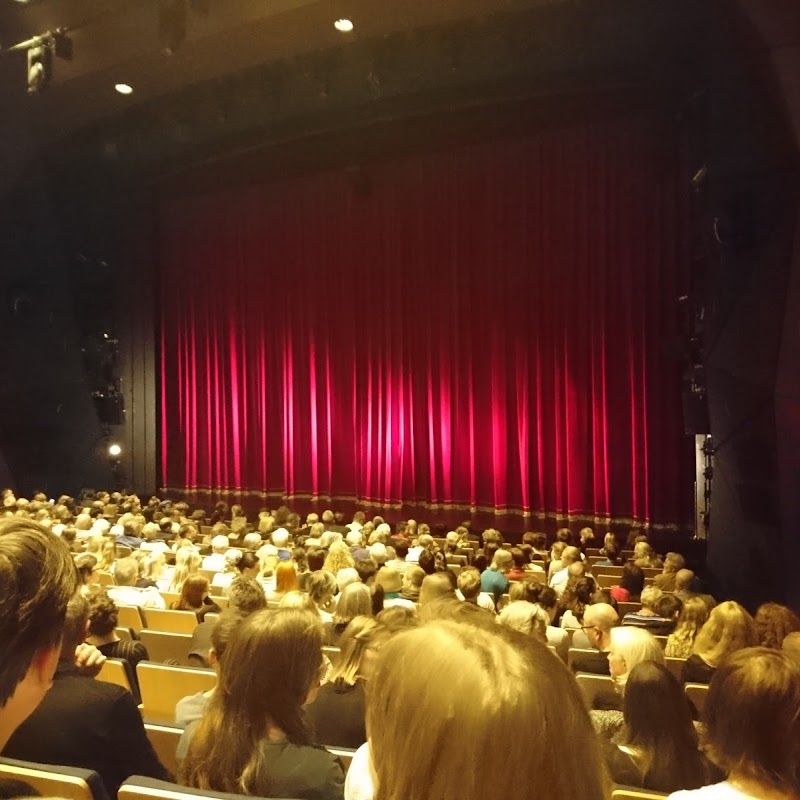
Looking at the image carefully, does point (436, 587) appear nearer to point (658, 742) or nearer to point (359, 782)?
point (658, 742)

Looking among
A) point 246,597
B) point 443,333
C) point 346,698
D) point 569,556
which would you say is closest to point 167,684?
point 246,597

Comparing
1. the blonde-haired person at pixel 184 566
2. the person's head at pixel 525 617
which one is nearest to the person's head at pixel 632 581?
the person's head at pixel 525 617

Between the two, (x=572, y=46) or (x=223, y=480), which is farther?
(x=223, y=480)

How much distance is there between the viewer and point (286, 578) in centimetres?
573

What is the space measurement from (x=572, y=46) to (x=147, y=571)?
9348mm

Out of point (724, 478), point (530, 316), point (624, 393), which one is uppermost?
point (530, 316)

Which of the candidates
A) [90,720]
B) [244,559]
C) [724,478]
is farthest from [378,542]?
[90,720]

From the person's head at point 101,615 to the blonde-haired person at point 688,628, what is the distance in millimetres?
3072

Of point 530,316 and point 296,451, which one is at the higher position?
point 530,316

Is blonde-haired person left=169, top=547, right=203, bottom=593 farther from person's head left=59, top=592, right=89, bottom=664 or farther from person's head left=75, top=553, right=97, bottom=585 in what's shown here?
person's head left=59, top=592, right=89, bottom=664

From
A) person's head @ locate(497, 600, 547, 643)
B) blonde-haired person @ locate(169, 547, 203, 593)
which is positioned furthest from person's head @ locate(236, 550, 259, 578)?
A: person's head @ locate(497, 600, 547, 643)

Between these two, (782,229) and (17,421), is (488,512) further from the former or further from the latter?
(17,421)

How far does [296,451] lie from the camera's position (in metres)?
16.0

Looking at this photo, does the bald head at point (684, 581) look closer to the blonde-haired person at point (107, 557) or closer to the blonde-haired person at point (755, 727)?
the blonde-haired person at point (755, 727)
